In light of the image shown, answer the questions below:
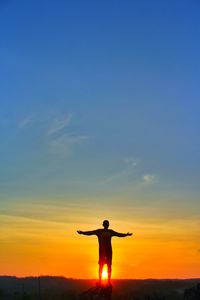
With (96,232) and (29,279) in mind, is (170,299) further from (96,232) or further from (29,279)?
(29,279)

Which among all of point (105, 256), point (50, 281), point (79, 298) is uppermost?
point (50, 281)

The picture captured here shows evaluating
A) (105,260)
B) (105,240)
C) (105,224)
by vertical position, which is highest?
(105,224)

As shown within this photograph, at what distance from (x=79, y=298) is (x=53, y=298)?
34.4 feet

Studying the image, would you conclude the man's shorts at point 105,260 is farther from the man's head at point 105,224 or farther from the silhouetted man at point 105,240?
the man's head at point 105,224

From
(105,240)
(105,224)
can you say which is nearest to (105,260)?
(105,240)

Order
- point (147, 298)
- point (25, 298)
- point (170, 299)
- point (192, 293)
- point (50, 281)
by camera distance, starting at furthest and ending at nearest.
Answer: point (50, 281)
point (170, 299)
point (192, 293)
point (147, 298)
point (25, 298)

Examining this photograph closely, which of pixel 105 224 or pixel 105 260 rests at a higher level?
pixel 105 224

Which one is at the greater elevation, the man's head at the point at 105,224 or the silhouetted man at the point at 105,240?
the man's head at the point at 105,224

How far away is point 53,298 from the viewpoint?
106 ft

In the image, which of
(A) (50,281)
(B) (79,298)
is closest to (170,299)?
(B) (79,298)

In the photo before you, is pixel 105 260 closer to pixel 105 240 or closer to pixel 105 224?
pixel 105 240

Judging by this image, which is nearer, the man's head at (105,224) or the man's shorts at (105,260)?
the man's head at (105,224)

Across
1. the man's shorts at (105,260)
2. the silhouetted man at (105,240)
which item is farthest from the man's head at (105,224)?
the man's shorts at (105,260)

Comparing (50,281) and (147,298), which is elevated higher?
(50,281)
